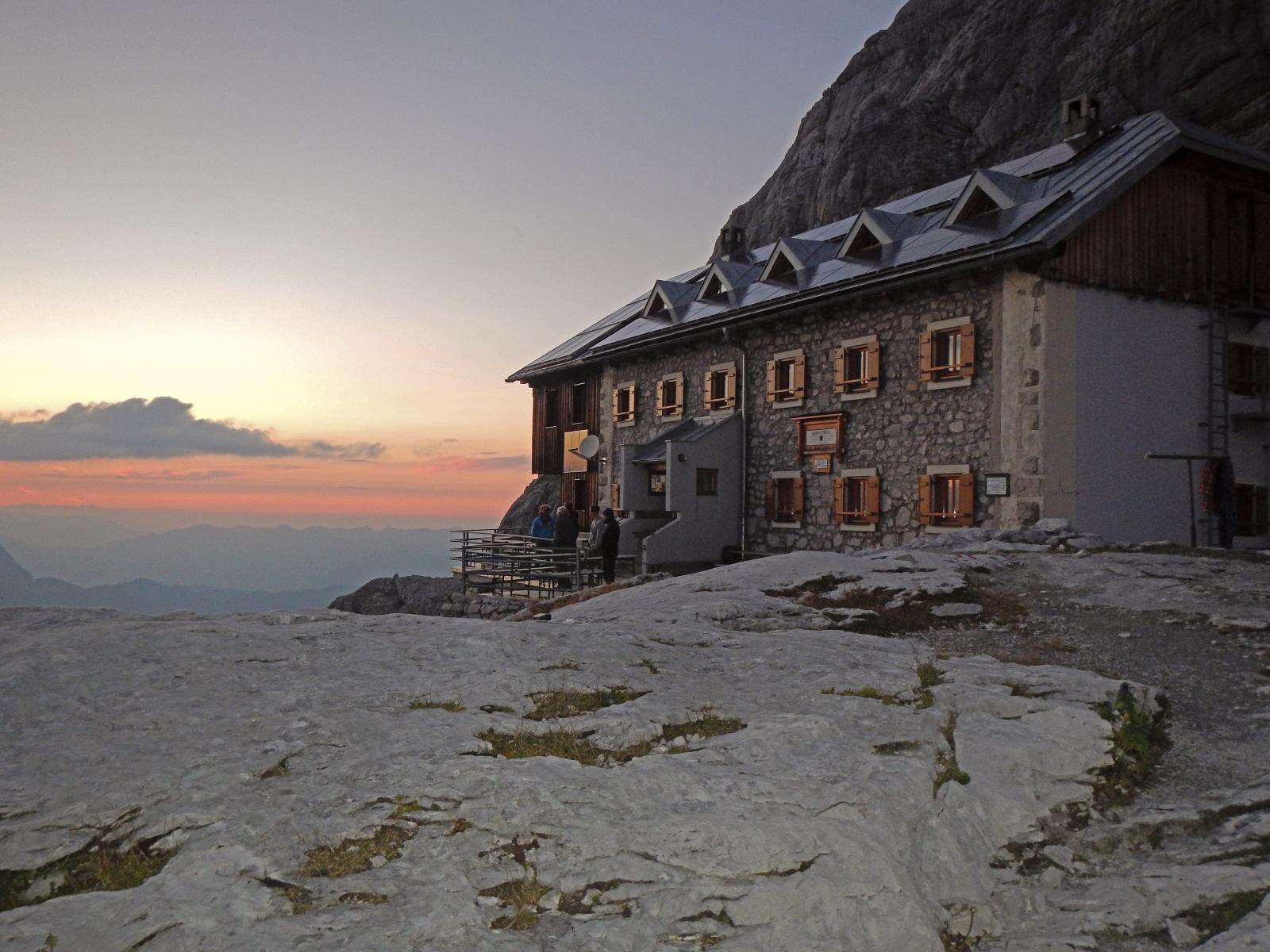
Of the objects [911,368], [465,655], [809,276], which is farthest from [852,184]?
[465,655]

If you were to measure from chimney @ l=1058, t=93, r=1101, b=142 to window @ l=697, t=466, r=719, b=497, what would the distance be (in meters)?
12.2

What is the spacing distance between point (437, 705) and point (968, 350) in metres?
16.3

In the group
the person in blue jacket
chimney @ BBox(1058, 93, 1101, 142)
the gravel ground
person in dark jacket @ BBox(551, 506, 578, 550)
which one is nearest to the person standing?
person in dark jacket @ BBox(551, 506, 578, 550)

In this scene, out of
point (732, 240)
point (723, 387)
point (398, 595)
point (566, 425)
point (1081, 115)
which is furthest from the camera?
point (732, 240)

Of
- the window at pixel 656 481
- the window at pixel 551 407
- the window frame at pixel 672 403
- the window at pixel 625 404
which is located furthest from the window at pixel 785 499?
the window at pixel 551 407

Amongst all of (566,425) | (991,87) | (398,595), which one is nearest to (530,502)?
(566,425)

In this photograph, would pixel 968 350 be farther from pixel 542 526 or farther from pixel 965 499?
pixel 542 526

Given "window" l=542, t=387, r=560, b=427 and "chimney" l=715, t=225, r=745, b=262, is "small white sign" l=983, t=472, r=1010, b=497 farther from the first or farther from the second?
"window" l=542, t=387, r=560, b=427

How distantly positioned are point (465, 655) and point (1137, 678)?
220 inches

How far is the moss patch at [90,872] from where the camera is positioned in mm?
3377

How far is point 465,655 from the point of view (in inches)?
234

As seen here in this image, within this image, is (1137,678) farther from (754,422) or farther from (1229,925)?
(754,422)

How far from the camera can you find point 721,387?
25.7m

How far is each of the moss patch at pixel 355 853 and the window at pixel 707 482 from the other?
20586mm
